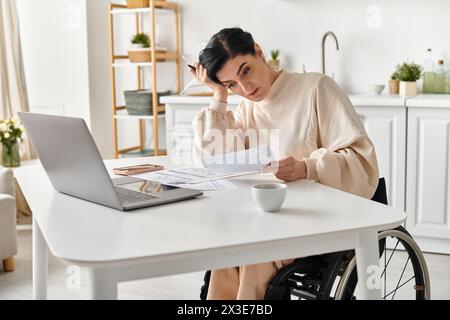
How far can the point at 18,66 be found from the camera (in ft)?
15.7

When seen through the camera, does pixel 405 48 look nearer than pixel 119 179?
No

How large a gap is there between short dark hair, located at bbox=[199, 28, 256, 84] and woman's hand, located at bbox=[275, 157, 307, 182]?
39cm

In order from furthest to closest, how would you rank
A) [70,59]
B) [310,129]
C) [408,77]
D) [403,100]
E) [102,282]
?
[70,59], [408,77], [403,100], [310,129], [102,282]

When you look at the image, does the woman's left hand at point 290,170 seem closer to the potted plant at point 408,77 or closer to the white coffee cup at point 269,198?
the white coffee cup at point 269,198

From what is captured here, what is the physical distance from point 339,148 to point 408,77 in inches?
83.7

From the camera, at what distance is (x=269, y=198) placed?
1566mm

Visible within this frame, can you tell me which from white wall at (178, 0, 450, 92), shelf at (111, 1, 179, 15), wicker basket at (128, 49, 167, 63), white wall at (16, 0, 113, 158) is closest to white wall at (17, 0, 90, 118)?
white wall at (16, 0, 113, 158)

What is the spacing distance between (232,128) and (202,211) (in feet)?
2.45

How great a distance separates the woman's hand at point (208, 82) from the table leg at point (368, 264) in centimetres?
89

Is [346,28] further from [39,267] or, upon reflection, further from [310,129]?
[39,267]

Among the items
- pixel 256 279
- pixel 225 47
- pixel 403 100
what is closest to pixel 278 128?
pixel 225 47

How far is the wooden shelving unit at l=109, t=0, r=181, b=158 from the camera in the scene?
14.8 ft
